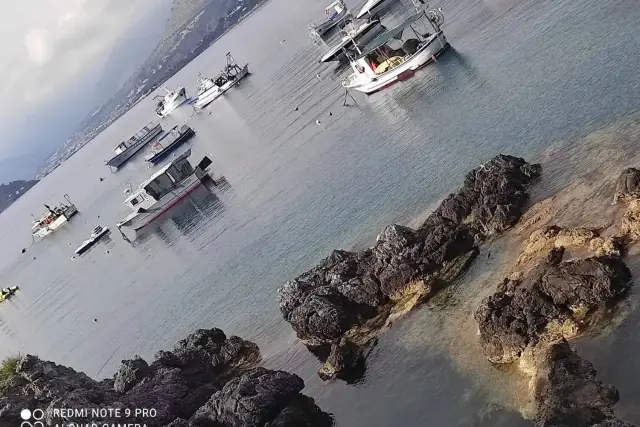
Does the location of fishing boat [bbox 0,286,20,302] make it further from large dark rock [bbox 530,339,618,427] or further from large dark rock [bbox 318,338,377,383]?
large dark rock [bbox 530,339,618,427]

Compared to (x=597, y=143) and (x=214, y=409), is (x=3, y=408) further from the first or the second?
(x=597, y=143)

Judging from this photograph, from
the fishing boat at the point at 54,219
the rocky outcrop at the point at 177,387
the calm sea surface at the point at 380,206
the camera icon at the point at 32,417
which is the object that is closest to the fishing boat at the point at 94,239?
the calm sea surface at the point at 380,206

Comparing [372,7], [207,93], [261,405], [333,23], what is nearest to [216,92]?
[207,93]

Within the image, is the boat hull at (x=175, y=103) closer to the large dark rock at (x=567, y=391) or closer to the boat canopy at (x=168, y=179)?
the boat canopy at (x=168, y=179)

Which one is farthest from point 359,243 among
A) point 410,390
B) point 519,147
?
point 410,390

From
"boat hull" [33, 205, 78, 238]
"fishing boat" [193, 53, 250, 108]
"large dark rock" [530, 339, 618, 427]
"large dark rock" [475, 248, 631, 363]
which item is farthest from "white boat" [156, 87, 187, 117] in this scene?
"large dark rock" [530, 339, 618, 427]

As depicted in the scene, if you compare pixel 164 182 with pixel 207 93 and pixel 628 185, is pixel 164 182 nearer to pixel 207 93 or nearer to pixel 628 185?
pixel 628 185

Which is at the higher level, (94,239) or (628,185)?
(94,239)
